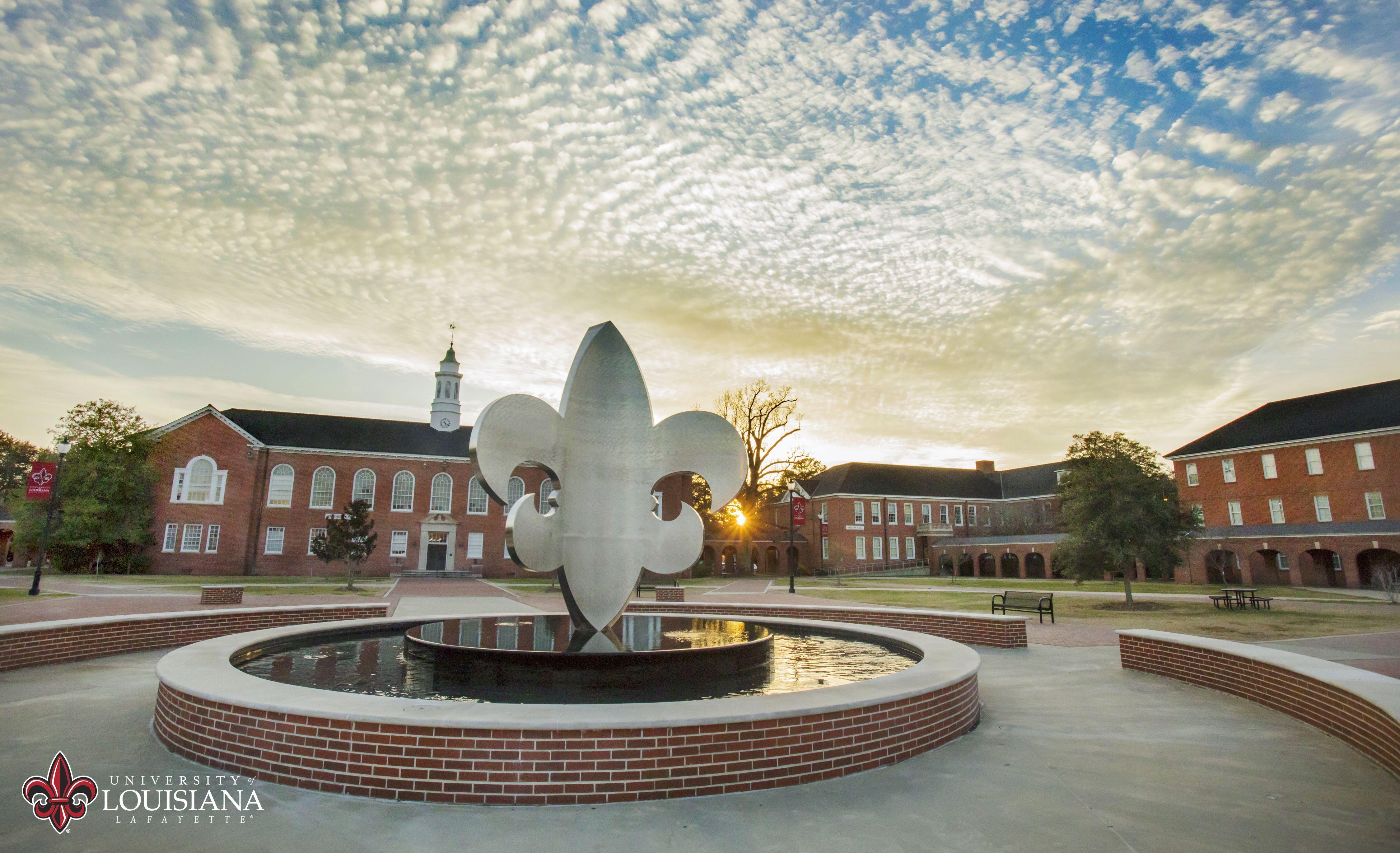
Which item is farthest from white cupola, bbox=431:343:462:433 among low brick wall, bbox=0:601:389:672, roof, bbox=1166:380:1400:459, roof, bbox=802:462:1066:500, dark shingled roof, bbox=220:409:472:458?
roof, bbox=1166:380:1400:459

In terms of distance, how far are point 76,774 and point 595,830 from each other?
4053mm

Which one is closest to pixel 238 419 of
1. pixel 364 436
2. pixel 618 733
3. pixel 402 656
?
pixel 364 436

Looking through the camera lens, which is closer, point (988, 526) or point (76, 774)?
point (76, 774)

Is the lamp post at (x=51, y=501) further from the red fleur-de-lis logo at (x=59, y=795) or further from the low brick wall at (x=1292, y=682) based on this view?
the low brick wall at (x=1292, y=682)

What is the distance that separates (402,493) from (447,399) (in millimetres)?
9926

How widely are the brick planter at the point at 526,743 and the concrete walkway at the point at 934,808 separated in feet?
0.40

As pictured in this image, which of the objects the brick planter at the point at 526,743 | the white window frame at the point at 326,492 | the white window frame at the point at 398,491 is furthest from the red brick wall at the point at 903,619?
the white window frame at the point at 326,492

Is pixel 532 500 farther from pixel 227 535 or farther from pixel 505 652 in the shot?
pixel 227 535

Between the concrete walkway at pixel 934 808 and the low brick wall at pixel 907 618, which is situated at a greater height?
the low brick wall at pixel 907 618

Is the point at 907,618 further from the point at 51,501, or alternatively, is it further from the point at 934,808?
the point at 51,501

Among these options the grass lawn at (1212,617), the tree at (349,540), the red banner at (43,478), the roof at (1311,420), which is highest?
the roof at (1311,420)

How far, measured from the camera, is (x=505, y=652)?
7.06 m

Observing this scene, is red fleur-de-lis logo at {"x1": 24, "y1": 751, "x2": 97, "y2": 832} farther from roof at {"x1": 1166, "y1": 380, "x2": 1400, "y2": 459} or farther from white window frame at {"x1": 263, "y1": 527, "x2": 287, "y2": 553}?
roof at {"x1": 1166, "y1": 380, "x2": 1400, "y2": 459}

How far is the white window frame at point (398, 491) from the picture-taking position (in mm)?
47344
